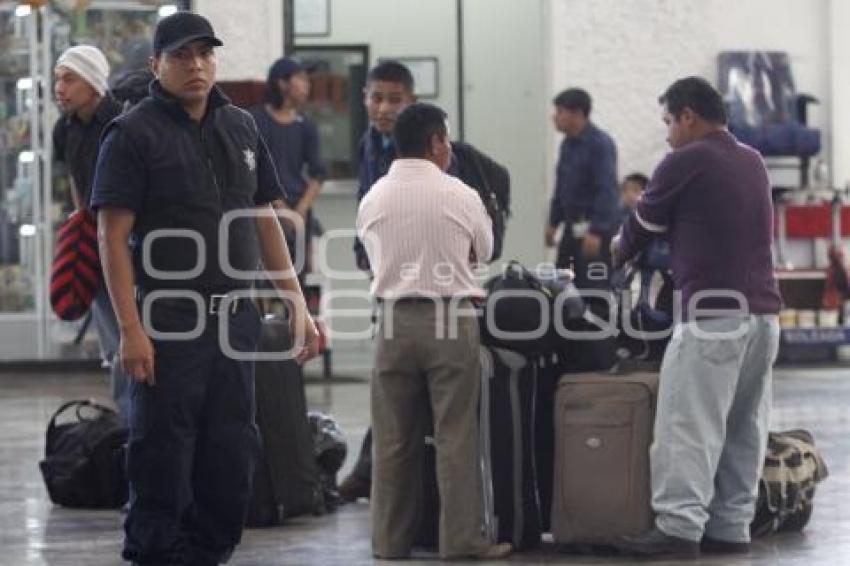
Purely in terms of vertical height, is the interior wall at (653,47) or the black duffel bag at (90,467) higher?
the interior wall at (653,47)

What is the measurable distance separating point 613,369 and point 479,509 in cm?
79

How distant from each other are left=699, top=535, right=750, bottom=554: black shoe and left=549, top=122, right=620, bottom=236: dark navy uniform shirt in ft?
19.6

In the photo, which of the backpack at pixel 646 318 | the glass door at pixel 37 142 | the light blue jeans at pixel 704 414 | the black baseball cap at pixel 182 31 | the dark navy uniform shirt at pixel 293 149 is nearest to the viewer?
the black baseball cap at pixel 182 31

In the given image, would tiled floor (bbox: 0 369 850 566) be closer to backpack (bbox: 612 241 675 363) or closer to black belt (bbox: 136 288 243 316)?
backpack (bbox: 612 241 675 363)

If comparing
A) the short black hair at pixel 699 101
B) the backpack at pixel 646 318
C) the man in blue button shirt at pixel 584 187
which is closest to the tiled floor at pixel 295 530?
the backpack at pixel 646 318

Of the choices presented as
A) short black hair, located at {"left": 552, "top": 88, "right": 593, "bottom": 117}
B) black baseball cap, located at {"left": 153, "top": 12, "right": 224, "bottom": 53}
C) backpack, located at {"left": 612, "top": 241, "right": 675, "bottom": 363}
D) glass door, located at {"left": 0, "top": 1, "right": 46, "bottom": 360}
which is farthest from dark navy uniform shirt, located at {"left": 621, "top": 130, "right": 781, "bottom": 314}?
glass door, located at {"left": 0, "top": 1, "right": 46, "bottom": 360}

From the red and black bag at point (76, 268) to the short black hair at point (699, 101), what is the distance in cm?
261

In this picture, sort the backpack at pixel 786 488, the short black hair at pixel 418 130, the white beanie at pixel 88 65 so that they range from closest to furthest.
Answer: the short black hair at pixel 418 130
the backpack at pixel 786 488
the white beanie at pixel 88 65

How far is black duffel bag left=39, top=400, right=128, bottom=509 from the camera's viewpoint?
33.3ft

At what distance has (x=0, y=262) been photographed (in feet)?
57.7

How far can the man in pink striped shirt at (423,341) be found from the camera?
8680 mm

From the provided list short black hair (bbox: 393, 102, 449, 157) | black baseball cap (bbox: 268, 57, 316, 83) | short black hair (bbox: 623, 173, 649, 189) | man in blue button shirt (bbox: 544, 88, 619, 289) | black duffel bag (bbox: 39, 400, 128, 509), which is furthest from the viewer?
short black hair (bbox: 623, 173, 649, 189)

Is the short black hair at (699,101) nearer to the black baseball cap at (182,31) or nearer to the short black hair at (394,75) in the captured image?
the short black hair at (394,75)

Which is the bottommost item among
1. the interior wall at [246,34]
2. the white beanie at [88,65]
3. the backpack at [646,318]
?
the backpack at [646,318]
